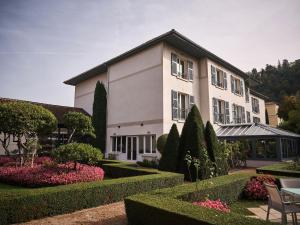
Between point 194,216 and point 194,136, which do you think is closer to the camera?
point 194,216

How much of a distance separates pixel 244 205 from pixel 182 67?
14.3 metres

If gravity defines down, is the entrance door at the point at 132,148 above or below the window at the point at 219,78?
below

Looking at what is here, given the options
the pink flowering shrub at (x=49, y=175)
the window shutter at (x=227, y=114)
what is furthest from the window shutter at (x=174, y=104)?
the pink flowering shrub at (x=49, y=175)

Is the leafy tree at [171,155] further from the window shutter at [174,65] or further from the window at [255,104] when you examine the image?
the window at [255,104]

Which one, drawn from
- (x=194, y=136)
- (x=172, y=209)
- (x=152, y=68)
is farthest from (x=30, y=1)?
(x=152, y=68)

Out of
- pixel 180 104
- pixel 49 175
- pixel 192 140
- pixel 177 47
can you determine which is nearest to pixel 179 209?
pixel 49 175

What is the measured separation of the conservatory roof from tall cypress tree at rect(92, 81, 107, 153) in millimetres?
11058

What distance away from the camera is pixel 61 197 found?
6.57 metres

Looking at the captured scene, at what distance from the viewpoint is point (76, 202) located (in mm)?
6844

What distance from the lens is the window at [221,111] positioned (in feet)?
70.7

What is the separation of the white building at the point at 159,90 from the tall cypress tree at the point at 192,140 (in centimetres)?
475

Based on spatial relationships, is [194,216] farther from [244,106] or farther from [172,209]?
[244,106]

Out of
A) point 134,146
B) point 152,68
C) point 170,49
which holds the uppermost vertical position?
point 170,49

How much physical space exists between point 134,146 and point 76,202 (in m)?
12.6
